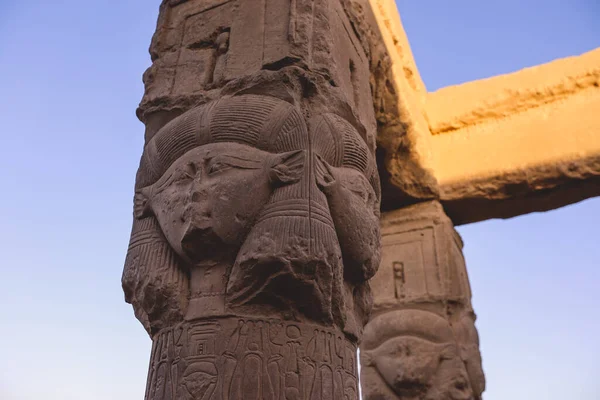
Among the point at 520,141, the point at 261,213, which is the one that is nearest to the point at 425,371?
the point at 520,141

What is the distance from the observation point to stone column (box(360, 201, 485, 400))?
4141 mm

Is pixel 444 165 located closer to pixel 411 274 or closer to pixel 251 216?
pixel 411 274

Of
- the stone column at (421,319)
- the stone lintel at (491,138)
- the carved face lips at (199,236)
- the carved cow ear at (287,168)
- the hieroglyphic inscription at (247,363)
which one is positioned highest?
the stone lintel at (491,138)

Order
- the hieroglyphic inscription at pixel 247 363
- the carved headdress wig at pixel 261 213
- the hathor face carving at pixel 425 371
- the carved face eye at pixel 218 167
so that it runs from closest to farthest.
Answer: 1. the hieroglyphic inscription at pixel 247 363
2. the carved headdress wig at pixel 261 213
3. the carved face eye at pixel 218 167
4. the hathor face carving at pixel 425 371

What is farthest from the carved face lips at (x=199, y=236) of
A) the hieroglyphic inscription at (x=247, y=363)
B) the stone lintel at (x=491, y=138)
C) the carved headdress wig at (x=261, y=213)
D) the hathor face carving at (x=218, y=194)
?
the stone lintel at (x=491, y=138)

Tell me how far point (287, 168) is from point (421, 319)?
2.56 m

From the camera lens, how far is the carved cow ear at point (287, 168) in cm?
220

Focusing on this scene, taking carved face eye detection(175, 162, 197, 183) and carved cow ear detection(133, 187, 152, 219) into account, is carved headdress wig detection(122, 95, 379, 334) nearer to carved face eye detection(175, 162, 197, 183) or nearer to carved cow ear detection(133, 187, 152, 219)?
carved cow ear detection(133, 187, 152, 219)

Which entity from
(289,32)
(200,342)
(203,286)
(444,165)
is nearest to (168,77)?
(289,32)

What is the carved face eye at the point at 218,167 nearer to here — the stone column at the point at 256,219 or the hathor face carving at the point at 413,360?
the stone column at the point at 256,219

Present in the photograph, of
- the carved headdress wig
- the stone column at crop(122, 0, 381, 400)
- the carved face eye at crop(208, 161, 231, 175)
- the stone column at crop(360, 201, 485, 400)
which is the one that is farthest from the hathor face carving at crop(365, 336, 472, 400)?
the carved face eye at crop(208, 161, 231, 175)

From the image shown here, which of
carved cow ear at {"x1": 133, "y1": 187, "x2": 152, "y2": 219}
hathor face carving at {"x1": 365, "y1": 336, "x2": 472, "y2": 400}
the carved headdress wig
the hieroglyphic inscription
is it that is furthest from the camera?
hathor face carving at {"x1": 365, "y1": 336, "x2": 472, "y2": 400}

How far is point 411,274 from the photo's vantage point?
4.70 metres

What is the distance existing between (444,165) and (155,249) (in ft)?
11.1
